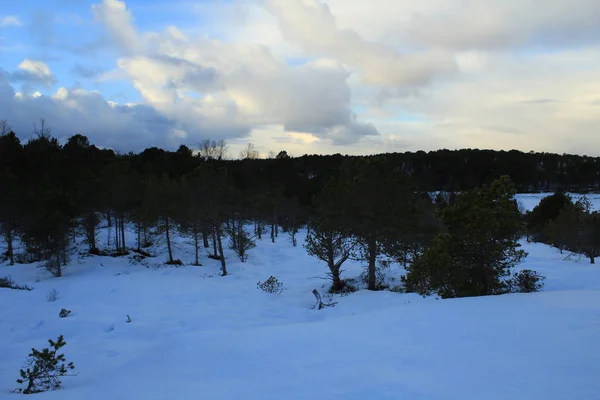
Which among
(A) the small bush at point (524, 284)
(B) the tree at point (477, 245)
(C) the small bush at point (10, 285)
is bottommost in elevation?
(C) the small bush at point (10, 285)

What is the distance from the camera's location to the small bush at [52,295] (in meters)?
21.2

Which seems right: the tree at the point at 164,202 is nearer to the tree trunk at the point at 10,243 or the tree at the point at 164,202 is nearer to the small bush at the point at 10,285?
the tree trunk at the point at 10,243

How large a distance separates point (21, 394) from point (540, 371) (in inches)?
362

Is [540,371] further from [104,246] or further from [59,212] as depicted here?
[104,246]

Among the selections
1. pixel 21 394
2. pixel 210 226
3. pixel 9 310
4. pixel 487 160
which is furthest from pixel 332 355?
pixel 487 160

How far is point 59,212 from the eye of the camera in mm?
26969

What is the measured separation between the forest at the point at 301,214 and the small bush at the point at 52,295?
527 centimetres

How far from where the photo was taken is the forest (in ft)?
43.0

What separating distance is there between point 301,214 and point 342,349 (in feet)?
148

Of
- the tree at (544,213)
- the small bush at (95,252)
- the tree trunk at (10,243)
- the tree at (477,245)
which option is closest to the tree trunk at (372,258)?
the tree at (477,245)

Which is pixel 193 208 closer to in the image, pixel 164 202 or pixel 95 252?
pixel 164 202

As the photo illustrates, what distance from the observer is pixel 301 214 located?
2101 inches

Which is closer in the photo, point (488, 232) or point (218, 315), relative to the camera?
point (488, 232)

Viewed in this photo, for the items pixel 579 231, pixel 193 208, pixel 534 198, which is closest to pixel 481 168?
pixel 534 198
